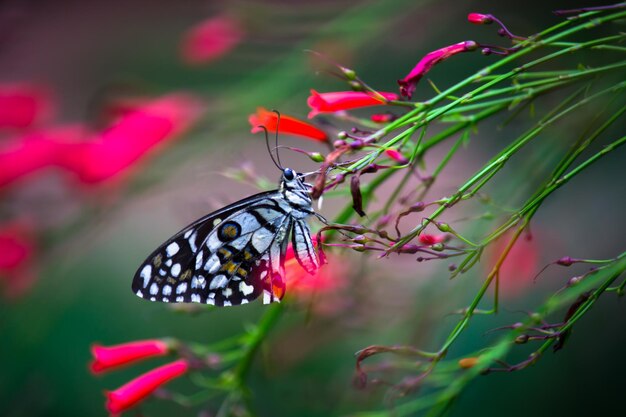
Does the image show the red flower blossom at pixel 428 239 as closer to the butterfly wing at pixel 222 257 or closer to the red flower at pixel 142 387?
the butterfly wing at pixel 222 257

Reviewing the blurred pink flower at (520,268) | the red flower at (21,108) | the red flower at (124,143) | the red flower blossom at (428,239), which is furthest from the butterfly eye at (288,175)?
the red flower at (21,108)

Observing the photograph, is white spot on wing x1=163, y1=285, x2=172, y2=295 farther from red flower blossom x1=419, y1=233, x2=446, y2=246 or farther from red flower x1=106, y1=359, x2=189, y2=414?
red flower blossom x1=419, y1=233, x2=446, y2=246

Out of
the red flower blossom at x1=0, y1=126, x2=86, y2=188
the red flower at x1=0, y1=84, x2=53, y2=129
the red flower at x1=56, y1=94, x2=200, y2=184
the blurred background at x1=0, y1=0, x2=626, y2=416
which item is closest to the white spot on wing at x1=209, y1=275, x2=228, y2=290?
the blurred background at x1=0, y1=0, x2=626, y2=416

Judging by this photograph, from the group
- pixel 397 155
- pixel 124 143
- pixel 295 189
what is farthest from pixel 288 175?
pixel 124 143

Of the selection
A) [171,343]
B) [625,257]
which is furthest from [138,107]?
[625,257]

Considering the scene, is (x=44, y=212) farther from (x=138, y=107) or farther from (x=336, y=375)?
(x=336, y=375)

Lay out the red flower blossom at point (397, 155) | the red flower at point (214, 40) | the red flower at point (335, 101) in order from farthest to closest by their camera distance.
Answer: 1. the red flower at point (214, 40)
2. the red flower at point (335, 101)
3. the red flower blossom at point (397, 155)
